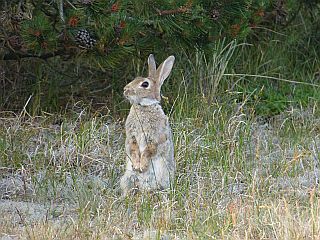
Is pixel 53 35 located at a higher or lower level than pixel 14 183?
higher

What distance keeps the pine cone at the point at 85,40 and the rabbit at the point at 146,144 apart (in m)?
1.15

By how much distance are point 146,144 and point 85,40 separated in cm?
152

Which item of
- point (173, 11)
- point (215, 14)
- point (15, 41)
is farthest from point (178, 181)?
point (15, 41)

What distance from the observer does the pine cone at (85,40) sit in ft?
24.5

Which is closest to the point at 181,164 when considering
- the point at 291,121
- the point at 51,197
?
the point at 51,197

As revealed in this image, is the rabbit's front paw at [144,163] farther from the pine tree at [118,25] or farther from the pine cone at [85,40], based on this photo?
the pine cone at [85,40]

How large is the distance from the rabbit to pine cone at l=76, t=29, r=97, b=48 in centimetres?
115

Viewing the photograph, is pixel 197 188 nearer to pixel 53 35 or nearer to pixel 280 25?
pixel 53 35

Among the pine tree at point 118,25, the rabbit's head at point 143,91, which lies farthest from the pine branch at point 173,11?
the rabbit's head at point 143,91

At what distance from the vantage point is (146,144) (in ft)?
20.8

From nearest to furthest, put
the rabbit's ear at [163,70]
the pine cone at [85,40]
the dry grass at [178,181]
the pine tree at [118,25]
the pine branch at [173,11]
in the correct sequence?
the dry grass at [178,181], the rabbit's ear at [163,70], the pine tree at [118,25], the pine branch at [173,11], the pine cone at [85,40]

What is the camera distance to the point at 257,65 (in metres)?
9.68

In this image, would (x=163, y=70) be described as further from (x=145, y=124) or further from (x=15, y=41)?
(x=15, y=41)

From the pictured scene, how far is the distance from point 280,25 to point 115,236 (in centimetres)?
543
